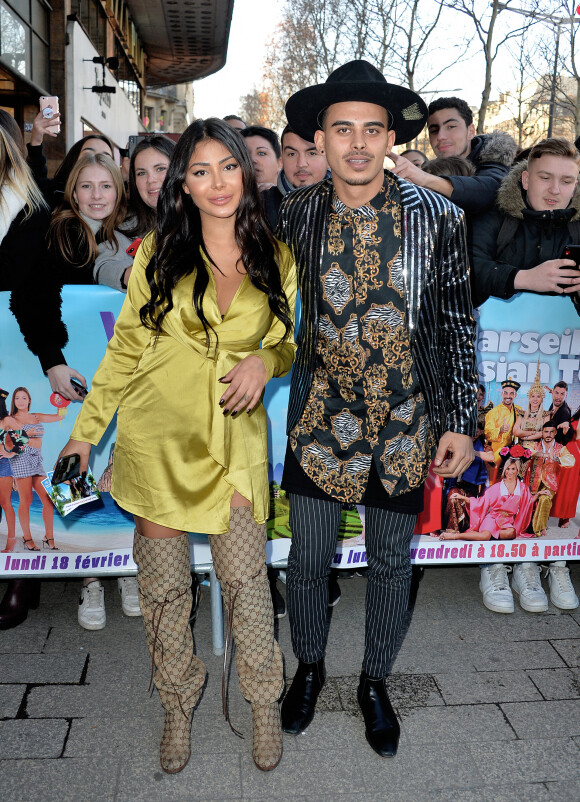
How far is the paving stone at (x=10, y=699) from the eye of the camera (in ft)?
8.69

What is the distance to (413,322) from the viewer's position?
2.29m

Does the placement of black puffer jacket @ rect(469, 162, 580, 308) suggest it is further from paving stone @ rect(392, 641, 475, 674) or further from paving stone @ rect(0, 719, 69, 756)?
paving stone @ rect(0, 719, 69, 756)

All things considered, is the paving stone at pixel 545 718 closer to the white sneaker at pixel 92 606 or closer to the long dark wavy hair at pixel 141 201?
the white sneaker at pixel 92 606

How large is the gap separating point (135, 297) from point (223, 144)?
0.54 m

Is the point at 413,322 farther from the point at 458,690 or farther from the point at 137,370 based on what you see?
the point at 458,690

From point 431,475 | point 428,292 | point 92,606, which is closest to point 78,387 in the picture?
point 92,606

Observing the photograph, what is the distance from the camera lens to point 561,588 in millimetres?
3547

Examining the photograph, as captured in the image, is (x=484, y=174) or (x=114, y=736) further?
(x=484, y=174)

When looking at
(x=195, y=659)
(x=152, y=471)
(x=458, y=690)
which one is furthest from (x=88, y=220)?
(x=458, y=690)

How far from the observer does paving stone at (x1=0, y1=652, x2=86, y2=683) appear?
2871 mm

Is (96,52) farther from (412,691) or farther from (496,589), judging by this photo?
(412,691)

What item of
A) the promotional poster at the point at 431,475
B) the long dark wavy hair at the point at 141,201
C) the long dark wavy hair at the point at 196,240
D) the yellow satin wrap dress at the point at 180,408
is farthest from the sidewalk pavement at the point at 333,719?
the long dark wavy hair at the point at 141,201

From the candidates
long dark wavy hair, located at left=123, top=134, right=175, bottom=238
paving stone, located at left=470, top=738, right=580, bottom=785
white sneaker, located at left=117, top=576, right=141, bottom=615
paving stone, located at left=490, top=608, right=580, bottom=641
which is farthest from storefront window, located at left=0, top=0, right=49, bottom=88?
paving stone, located at left=470, top=738, right=580, bottom=785

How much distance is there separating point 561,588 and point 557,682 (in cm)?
72
